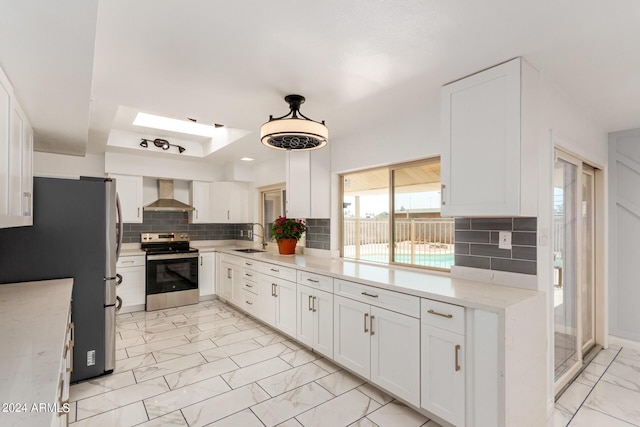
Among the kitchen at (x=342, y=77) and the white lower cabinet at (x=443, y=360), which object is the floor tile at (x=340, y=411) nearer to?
the white lower cabinet at (x=443, y=360)

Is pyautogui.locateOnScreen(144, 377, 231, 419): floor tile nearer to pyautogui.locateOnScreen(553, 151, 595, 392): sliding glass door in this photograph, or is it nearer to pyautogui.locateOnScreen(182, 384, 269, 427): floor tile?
pyautogui.locateOnScreen(182, 384, 269, 427): floor tile

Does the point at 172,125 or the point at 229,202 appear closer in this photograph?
the point at 172,125

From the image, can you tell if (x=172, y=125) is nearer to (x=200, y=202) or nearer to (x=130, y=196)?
Answer: (x=130, y=196)

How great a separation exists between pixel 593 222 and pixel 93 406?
472 cm

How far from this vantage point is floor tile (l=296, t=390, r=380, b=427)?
212cm

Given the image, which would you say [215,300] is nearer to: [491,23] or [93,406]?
[93,406]

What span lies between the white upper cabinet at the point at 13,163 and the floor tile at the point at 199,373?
161 centimetres

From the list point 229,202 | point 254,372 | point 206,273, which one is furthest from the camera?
point 229,202

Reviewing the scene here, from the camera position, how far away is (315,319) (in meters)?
3.04

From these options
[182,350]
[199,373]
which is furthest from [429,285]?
[182,350]

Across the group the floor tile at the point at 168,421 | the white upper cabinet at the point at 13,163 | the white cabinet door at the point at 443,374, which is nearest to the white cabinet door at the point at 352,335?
the white cabinet door at the point at 443,374

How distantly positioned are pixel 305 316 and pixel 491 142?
2.23 m

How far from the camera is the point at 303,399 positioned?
238 centimetres

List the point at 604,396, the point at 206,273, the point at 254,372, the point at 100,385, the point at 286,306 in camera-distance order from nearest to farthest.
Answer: the point at 604,396
the point at 100,385
the point at 254,372
the point at 286,306
the point at 206,273
